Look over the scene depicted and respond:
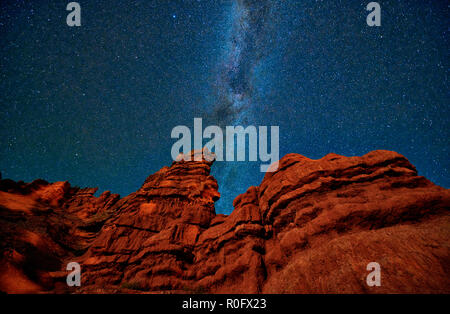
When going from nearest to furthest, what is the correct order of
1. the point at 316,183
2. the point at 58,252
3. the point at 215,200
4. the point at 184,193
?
the point at 316,183, the point at 58,252, the point at 184,193, the point at 215,200

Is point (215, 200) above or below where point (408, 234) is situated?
above

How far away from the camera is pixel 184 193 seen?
2984cm

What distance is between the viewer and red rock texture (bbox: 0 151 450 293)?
992 cm

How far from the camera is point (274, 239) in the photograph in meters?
17.7

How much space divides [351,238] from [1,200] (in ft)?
153

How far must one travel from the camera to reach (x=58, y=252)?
23.3m

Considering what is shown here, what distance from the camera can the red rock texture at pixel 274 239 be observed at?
32.6ft

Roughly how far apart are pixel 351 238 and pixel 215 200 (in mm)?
22930

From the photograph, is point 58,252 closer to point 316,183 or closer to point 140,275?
point 140,275
